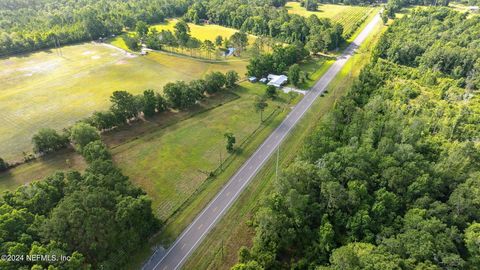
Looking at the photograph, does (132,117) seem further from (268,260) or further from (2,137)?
(268,260)

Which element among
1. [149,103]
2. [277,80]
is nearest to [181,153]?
[149,103]

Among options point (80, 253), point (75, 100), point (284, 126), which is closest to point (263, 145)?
point (284, 126)

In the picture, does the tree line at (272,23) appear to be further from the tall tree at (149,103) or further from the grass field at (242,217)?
the tall tree at (149,103)

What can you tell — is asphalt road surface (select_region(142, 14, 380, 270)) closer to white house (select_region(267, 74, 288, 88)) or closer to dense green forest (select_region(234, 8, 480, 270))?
dense green forest (select_region(234, 8, 480, 270))

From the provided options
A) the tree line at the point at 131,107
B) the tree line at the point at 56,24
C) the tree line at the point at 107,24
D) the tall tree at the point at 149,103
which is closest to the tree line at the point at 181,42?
the tree line at the point at 107,24

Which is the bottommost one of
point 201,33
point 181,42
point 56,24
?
point 201,33

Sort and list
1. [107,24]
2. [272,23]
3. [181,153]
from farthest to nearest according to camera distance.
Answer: [107,24] → [272,23] → [181,153]

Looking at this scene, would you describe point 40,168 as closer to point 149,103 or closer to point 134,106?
point 134,106
